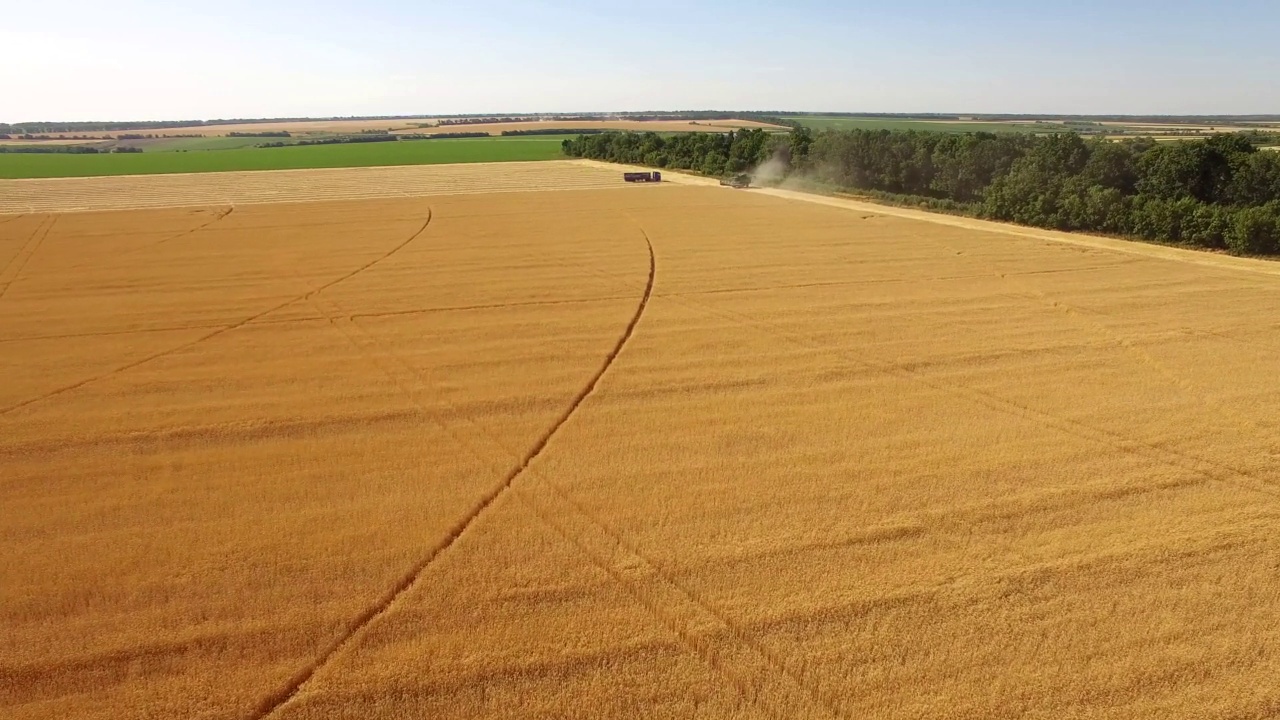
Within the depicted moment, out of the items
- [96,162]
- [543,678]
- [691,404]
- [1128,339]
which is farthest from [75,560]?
[96,162]

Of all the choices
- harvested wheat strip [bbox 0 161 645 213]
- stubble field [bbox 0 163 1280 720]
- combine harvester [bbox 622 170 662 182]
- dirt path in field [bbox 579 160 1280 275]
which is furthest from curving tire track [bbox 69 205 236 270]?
dirt path in field [bbox 579 160 1280 275]

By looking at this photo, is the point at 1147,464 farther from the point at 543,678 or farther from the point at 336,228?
the point at 336,228

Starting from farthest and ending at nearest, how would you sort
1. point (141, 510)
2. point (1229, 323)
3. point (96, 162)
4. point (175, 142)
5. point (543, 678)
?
1. point (175, 142)
2. point (96, 162)
3. point (1229, 323)
4. point (141, 510)
5. point (543, 678)

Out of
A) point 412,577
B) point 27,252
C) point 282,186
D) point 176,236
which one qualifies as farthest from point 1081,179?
point 282,186

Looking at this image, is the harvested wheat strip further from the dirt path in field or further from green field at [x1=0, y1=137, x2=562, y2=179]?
the dirt path in field

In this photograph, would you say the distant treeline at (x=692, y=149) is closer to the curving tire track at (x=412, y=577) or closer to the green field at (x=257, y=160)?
the green field at (x=257, y=160)

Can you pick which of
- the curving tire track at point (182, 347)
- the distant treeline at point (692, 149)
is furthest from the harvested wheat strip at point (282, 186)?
the curving tire track at point (182, 347)
